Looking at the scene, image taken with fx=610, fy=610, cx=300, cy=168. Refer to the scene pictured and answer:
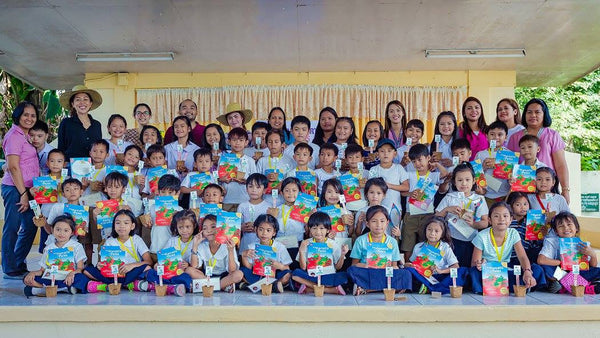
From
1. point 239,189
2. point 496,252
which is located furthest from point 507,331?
point 239,189

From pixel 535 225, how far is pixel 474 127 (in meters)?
1.20

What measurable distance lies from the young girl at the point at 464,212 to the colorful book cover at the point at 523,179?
0.96ft

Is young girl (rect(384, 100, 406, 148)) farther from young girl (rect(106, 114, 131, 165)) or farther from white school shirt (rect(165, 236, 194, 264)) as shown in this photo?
young girl (rect(106, 114, 131, 165))

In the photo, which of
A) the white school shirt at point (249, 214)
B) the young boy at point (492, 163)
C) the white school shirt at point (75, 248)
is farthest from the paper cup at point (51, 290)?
the young boy at point (492, 163)

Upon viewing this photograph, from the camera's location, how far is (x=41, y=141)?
212 inches

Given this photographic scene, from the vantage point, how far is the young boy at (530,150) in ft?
16.3

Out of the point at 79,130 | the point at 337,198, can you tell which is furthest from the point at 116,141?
the point at 337,198

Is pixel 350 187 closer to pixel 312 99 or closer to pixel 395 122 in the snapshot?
Answer: pixel 395 122

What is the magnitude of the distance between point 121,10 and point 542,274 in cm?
483

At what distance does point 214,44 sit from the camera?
25.7 ft

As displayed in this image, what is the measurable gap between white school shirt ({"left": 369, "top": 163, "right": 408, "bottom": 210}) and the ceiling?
2029mm

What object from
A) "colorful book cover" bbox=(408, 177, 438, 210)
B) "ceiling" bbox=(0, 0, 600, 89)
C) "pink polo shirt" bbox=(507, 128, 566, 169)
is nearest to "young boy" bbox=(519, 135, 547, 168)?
"pink polo shirt" bbox=(507, 128, 566, 169)

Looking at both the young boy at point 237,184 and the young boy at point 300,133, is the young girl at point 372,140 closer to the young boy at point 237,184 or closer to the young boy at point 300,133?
the young boy at point 300,133

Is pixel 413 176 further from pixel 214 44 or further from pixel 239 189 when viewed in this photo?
pixel 214 44
